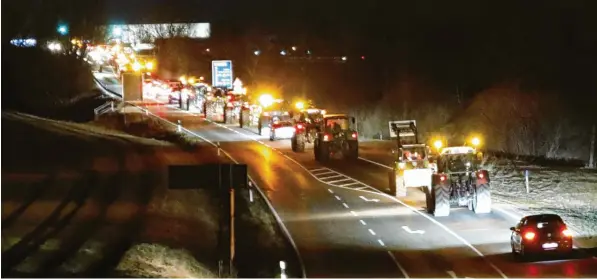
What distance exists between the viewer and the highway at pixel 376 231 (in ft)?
75.4

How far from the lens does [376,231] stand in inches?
1151

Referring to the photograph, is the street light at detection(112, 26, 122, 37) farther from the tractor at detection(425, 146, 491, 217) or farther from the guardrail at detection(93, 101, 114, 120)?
the tractor at detection(425, 146, 491, 217)

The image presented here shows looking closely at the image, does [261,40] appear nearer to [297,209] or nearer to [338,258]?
[297,209]

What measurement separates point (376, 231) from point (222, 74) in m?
59.2

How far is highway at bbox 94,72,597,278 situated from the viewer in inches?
905

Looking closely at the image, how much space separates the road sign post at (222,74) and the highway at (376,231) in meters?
39.3

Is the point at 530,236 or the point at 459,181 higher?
the point at 459,181

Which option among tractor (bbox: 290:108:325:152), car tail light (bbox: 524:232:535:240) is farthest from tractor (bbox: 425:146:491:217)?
tractor (bbox: 290:108:325:152)

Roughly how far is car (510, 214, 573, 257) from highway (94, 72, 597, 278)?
0.42 metres

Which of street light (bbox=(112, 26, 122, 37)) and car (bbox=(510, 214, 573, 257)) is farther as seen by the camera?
street light (bbox=(112, 26, 122, 37))

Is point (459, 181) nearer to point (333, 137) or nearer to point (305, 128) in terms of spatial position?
point (333, 137)

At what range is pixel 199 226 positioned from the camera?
30047 millimetres

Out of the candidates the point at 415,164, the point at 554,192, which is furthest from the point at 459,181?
the point at 554,192

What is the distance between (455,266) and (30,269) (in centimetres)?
1128
